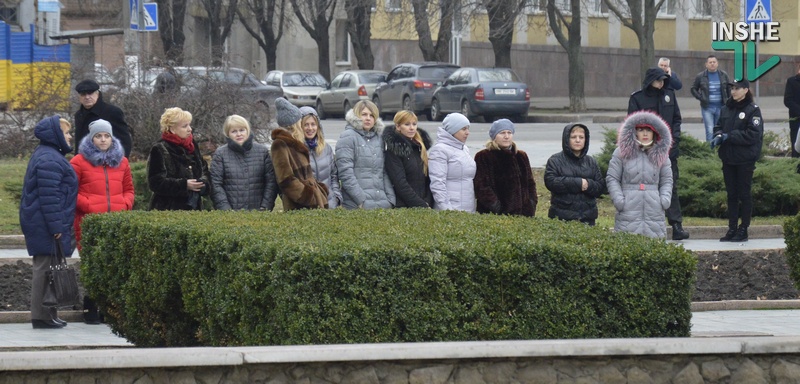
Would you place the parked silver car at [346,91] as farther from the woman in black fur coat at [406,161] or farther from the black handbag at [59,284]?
the black handbag at [59,284]

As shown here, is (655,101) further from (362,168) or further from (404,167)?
(362,168)

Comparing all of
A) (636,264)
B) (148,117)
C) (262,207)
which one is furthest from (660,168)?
(148,117)

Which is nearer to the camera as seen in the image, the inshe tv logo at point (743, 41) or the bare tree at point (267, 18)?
the inshe tv logo at point (743, 41)

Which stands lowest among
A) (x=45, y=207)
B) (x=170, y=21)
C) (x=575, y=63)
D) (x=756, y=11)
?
(x=45, y=207)

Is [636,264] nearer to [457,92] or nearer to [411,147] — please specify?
[411,147]

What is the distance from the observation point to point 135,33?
19.3 meters

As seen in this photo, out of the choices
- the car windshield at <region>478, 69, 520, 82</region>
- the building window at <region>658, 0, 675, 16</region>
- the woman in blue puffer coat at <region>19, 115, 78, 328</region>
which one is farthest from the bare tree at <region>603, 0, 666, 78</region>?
the woman in blue puffer coat at <region>19, 115, 78, 328</region>

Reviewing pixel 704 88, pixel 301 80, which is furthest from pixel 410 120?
pixel 301 80

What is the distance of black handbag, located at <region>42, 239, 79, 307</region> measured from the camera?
32.7 feet

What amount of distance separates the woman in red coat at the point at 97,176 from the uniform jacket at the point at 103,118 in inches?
45.7

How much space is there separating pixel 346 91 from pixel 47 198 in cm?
3292

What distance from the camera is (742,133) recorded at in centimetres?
1465

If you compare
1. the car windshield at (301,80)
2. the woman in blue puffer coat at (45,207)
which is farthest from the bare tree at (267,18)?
the woman in blue puffer coat at (45,207)

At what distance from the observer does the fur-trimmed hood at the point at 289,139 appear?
11000 millimetres
